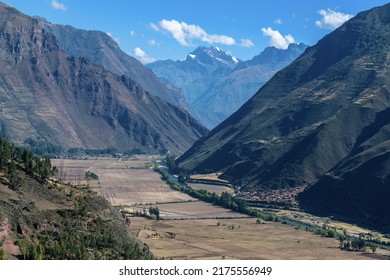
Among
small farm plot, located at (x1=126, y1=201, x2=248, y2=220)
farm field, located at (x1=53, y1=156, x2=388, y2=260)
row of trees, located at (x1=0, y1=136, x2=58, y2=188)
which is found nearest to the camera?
row of trees, located at (x1=0, y1=136, x2=58, y2=188)

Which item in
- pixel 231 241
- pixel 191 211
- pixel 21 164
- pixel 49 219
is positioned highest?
pixel 21 164

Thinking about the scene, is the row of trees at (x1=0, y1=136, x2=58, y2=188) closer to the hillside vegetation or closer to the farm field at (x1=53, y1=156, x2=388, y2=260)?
the hillside vegetation

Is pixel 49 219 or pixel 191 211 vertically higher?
pixel 49 219

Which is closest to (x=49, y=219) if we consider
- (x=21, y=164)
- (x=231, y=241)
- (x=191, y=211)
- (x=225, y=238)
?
(x=21, y=164)

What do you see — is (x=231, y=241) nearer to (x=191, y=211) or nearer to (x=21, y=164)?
(x=191, y=211)

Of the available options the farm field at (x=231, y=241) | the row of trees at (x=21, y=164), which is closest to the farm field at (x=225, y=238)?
the farm field at (x=231, y=241)

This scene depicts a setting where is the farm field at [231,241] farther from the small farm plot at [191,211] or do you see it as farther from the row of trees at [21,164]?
the row of trees at [21,164]

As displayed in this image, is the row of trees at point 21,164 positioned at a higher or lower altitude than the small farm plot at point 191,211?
→ higher

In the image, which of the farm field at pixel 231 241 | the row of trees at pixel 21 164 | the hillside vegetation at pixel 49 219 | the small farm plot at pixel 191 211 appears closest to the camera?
the hillside vegetation at pixel 49 219

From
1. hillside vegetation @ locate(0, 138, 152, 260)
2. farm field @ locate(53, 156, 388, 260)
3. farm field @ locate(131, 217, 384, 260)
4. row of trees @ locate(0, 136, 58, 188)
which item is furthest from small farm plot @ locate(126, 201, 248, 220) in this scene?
row of trees @ locate(0, 136, 58, 188)
